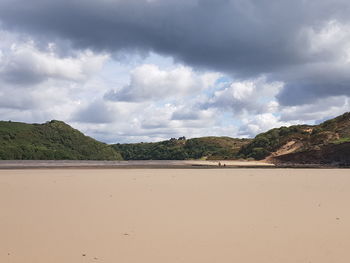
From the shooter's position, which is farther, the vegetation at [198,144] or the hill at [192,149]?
the hill at [192,149]

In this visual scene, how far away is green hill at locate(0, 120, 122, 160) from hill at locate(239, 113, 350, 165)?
60.7 meters

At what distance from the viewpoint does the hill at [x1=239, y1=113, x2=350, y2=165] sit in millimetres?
64062

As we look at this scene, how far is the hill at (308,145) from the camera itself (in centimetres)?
6406

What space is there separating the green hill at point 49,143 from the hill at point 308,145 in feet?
199

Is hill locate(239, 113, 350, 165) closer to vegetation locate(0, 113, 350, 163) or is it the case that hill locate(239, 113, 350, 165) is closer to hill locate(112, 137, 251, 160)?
vegetation locate(0, 113, 350, 163)
